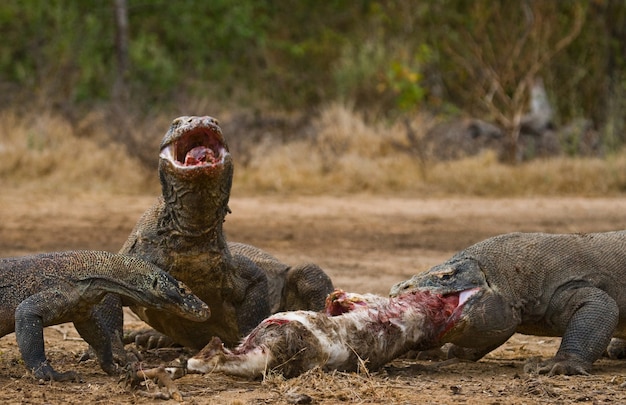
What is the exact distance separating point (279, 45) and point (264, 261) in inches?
783

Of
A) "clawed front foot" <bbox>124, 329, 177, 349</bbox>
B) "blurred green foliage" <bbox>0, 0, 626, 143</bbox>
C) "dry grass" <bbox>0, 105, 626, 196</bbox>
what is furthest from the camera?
"blurred green foliage" <bbox>0, 0, 626, 143</bbox>

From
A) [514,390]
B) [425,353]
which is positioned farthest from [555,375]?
[425,353]

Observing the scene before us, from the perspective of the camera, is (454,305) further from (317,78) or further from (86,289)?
(317,78)

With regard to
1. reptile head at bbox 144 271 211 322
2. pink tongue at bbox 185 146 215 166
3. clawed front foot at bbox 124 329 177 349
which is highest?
pink tongue at bbox 185 146 215 166

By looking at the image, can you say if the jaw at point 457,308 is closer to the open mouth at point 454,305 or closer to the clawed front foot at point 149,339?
the open mouth at point 454,305

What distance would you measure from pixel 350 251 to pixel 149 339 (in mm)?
4631

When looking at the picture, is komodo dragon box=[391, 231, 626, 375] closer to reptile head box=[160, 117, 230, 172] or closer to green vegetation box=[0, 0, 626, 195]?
reptile head box=[160, 117, 230, 172]

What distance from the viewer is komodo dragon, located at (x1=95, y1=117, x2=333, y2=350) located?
6055 millimetres

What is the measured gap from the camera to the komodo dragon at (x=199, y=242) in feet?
19.9

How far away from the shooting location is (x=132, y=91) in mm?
22922

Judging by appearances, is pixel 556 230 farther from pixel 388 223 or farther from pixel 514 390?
pixel 514 390

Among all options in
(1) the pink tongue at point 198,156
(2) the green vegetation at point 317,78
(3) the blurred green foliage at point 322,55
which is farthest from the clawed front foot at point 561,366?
(3) the blurred green foliage at point 322,55

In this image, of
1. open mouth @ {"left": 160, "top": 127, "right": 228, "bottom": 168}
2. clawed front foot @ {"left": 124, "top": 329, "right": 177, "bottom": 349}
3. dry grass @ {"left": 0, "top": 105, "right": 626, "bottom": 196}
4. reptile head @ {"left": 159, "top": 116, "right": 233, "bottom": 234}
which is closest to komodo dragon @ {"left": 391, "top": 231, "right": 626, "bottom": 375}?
reptile head @ {"left": 159, "top": 116, "right": 233, "bottom": 234}

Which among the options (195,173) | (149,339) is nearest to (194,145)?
(195,173)
